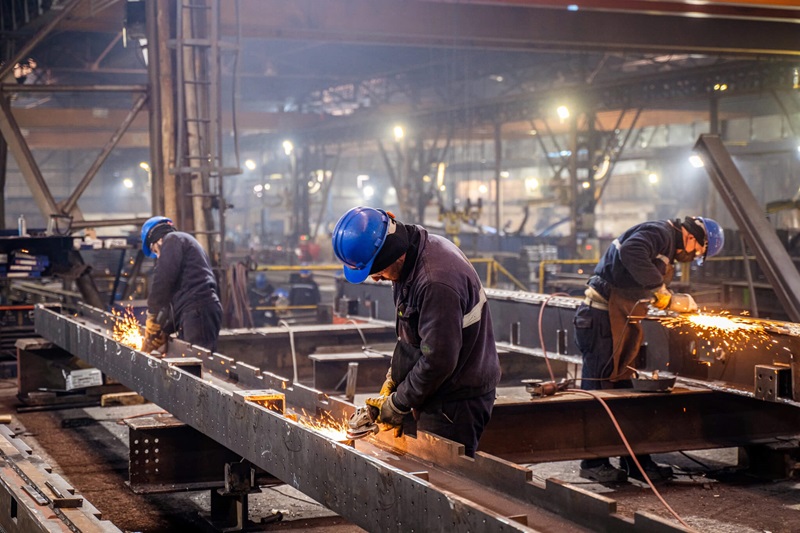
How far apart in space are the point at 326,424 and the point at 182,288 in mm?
3023

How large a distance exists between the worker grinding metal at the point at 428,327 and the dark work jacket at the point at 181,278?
3.28m

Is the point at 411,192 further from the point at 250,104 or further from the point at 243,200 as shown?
the point at 243,200

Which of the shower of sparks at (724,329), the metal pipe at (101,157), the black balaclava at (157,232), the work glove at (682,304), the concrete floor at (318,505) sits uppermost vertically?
the metal pipe at (101,157)

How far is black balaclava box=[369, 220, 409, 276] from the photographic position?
3408mm

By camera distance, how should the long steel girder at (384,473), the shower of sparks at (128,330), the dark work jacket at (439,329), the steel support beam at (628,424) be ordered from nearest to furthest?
the long steel girder at (384,473) < the dark work jacket at (439,329) < the steel support beam at (628,424) < the shower of sparks at (128,330)

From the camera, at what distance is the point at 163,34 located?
913 cm

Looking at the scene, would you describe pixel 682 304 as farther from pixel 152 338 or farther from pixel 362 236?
pixel 152 338

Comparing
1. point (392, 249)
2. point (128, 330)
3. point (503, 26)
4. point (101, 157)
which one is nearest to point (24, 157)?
point (101, 157)

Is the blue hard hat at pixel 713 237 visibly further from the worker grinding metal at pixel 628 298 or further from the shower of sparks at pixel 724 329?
the shower of sparks at pixel 724 329

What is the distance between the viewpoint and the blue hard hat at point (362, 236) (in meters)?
3.40

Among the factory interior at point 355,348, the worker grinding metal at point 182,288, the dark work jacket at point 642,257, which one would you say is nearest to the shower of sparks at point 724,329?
the factory interior at point 355,348

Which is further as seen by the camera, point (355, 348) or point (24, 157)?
point (24, 157)

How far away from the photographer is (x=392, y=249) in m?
3.41

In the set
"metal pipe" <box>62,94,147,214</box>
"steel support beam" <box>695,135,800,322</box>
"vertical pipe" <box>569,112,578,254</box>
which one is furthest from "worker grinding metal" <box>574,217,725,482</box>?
"vertical pipe" <box>569,112,578,254</box>
